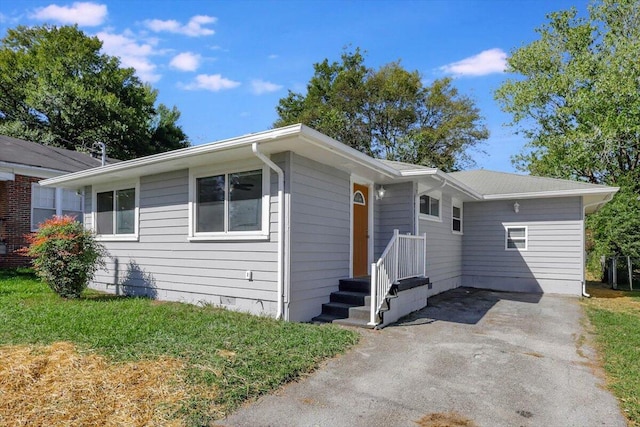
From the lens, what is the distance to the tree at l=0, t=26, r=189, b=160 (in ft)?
71.3

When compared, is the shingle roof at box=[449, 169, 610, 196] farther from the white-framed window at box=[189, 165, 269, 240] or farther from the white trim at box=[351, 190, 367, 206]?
the white-framed window at box=[189, 165, 269, 240]

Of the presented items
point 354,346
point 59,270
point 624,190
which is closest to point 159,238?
point 59,270

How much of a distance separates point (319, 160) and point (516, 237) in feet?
24.5

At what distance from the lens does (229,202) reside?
6551 millimetres

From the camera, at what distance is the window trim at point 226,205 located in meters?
6.03

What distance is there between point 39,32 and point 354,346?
30.7 meters

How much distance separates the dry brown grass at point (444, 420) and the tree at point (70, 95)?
24.2 m

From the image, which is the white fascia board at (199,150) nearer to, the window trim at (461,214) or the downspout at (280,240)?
the downspout at (280,240)

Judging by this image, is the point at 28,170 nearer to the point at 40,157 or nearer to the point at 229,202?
the point at 40,157

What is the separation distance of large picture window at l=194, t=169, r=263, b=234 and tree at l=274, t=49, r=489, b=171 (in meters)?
17.1

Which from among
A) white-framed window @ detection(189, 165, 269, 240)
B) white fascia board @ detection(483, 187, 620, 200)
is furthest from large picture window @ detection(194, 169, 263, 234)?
white fascia board @ detection(483, 187, 620, 200)

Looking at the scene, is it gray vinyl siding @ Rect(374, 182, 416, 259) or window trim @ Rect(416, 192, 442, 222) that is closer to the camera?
gray vinyl siding @ Rect(374, 182, 416, 259)

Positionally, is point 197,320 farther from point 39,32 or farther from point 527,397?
point 39,32

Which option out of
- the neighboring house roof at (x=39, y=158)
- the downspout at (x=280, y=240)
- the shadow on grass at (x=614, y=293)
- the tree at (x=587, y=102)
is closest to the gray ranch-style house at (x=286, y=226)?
the downspout at (x=280, y=240)
